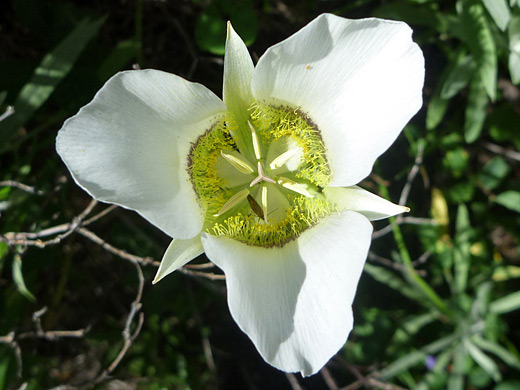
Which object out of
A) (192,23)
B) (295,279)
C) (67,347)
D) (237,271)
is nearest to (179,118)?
(237,271)

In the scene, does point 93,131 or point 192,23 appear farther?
point 192,23

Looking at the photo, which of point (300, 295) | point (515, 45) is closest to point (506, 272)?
point (515, 45)

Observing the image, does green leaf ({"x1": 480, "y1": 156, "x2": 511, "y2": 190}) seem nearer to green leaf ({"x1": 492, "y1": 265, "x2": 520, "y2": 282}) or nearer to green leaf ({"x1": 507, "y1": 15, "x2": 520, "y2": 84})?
green leaf ({"x1": 492, "y1": 265, "x2": 520, "y2": 282})

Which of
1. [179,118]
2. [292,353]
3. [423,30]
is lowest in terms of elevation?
[292,353]

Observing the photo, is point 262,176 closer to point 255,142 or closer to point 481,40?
point 255,142

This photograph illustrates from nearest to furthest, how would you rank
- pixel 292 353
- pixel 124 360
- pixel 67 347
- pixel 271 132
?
pixel 292 353
pixel 271 132
pixel 124 360
pixel 67 347

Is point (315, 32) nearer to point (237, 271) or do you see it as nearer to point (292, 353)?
point (237, 271)
